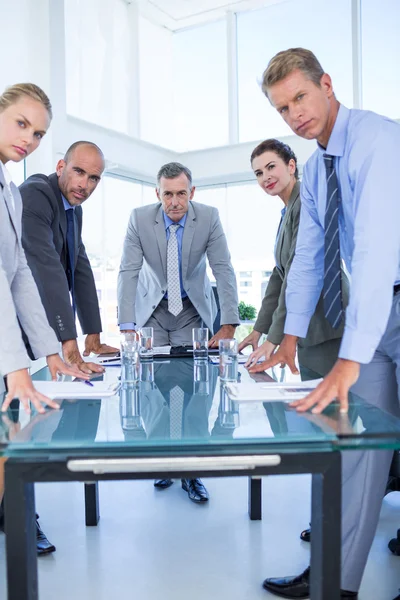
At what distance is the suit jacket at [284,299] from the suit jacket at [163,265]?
1.29 ft

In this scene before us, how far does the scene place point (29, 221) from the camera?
8.07 ft

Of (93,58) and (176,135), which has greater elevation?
(93,58)

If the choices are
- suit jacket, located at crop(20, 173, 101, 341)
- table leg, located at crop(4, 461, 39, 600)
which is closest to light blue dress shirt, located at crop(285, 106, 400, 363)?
table leg, located at crop(4, 461, 39, 600)

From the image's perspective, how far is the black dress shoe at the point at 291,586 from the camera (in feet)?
6.20

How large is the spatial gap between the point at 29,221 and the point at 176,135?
7955 millimetres

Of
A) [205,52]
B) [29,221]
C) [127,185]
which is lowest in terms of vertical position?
[29,221]

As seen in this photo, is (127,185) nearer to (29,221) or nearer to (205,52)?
(205,52)

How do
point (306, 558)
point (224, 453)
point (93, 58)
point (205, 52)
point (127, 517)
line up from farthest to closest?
point (205, 52)
point (93, 58)
point (127, 517)
point (306, 558)
point (224, 453)

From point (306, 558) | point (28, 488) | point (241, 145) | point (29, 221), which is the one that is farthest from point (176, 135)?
point (28, 488)

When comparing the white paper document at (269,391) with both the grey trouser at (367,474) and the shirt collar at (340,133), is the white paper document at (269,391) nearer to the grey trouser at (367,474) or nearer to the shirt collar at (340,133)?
the grey trouser at (367,474)

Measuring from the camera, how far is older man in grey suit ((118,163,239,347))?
324 centimetres

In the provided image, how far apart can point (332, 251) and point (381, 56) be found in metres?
7.49

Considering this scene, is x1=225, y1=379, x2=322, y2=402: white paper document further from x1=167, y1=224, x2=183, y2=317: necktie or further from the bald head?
x1=167, y1=224, x2=183, y2=317: necktie

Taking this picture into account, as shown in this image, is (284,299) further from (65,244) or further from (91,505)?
(91,505)
